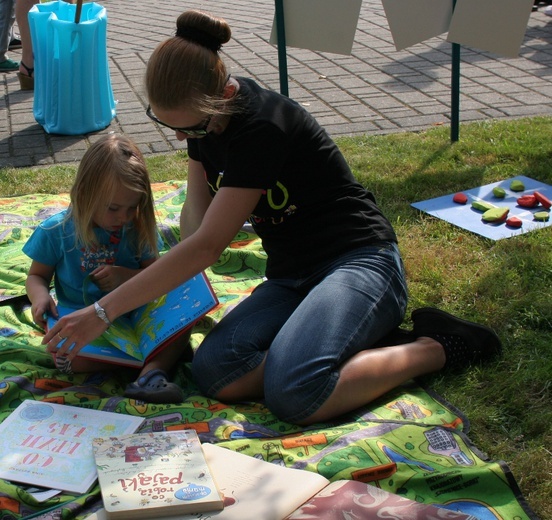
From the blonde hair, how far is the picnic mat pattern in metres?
0.87

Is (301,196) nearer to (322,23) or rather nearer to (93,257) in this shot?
(93,257)

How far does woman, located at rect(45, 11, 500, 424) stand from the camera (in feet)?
7.46

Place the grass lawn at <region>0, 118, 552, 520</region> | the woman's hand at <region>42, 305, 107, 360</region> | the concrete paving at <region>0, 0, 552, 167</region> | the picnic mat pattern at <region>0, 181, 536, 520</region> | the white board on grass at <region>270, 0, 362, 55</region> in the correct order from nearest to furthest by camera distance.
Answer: the picnic mat pattern at <region>0, 181, 536, 520</region>, the woman's hand at <region>42, 305, 107, 360</region>, the grass lawn at <region>0, 118, 552, 520</region>, the white board on grass at <region>270, 0, 362, 55</region>, the concrete paving at <region>0, 0, 552, 167</region>

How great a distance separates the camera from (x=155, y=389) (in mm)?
2385

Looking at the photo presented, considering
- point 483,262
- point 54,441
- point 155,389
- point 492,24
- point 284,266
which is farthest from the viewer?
point 492,24

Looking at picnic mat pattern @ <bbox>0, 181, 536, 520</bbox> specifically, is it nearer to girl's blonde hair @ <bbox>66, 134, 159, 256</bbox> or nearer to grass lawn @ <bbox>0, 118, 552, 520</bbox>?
grass lawn @ <bbox>0, 118, 552, 520</bbox>

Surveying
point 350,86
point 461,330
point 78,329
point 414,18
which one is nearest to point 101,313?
point 78,329

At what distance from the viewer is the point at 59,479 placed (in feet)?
6.64

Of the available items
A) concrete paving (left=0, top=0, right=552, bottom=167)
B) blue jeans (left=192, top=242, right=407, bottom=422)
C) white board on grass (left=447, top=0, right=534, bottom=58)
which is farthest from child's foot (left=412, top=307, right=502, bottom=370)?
concrete paving (left=0, top=0, right=552, bottom=167)

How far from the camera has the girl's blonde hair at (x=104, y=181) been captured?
255cm

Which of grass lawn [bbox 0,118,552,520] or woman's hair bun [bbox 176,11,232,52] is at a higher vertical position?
woman's hair bun [bbox 176,11,232,52]

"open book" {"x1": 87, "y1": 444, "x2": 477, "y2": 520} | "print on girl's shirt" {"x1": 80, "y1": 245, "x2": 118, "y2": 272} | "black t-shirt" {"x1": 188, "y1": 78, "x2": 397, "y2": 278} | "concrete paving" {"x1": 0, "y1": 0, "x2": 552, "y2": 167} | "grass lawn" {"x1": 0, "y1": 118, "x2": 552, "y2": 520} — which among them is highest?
"black t-shirt" {"x1": 188, "y1": 78, "x2": 397, "y2": 278}

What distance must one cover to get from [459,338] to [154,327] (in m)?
0.96

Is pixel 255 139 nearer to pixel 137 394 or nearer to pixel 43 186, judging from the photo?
pixel 137 394
